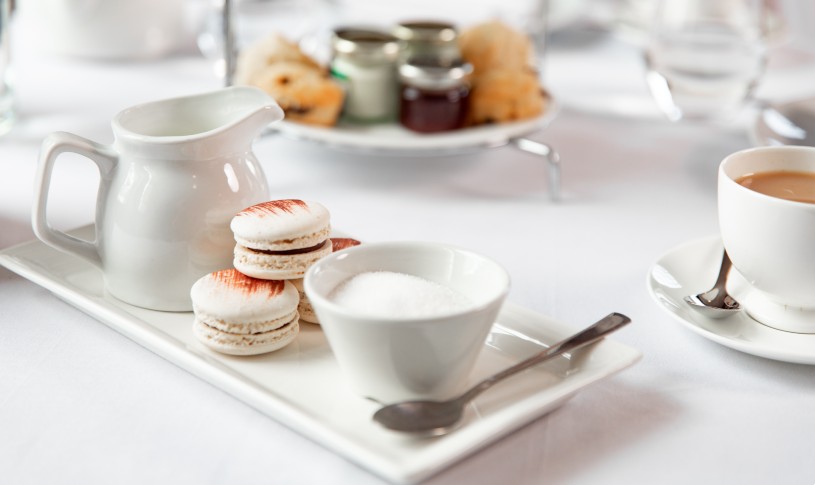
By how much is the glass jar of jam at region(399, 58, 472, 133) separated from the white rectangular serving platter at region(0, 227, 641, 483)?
355 mm

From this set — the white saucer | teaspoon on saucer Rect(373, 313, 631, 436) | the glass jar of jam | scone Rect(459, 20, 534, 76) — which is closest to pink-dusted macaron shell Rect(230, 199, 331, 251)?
teaspoon on saucer Rect(373, 313, 631, 436)

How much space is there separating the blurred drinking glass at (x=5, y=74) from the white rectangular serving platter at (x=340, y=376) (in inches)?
15.6

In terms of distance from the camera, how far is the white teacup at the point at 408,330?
18.8 inches

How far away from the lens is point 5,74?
0.99 m

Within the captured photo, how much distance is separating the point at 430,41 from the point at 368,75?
0.27 ft

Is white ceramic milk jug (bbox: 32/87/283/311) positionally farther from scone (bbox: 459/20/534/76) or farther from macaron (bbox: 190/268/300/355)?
scone (bbox: 459/20/534/76)

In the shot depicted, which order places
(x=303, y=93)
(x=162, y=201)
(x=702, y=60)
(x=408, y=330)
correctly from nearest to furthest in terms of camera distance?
(x=408, y=330), (x=162, y=201), (x=303, y=93), (x=702, y=60)

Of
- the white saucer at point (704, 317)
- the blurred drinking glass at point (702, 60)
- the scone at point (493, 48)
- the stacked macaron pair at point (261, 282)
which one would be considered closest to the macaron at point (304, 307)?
the stacked macaron pair at point (261, 282)

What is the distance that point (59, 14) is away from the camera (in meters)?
Result: 1.18

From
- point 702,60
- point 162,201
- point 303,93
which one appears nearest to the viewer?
point 162,201

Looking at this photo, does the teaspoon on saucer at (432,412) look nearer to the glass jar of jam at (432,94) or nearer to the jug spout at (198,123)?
the jug spout at (198,123)

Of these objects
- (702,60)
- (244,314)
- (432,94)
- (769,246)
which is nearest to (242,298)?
(244,314)

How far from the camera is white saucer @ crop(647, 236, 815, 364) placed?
581 millimetres

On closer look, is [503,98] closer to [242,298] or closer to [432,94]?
[432,94]
